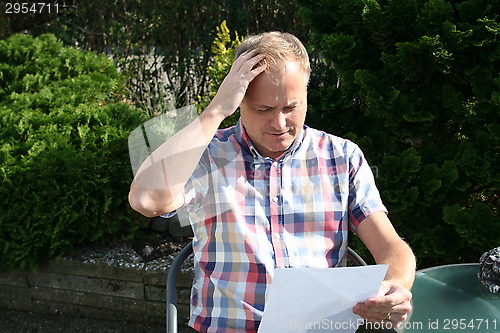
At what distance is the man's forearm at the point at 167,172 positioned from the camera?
1.91 meters

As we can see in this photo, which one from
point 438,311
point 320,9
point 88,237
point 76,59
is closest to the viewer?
point 438,311

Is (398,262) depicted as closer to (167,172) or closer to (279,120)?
(279,120)

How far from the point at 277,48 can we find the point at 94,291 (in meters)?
2.29

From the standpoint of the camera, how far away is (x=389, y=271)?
6.30ft

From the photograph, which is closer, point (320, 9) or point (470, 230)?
point (470, 230)

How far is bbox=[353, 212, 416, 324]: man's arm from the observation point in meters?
1.73

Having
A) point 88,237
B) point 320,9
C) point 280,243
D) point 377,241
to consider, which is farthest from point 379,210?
point 88,237

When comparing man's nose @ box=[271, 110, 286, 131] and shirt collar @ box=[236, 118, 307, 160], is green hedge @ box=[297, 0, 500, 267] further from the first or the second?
man's nose @ box=[271, 110, 286, 131]

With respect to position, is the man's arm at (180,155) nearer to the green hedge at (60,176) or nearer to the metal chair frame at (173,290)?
the metal chair frame at (173,290)

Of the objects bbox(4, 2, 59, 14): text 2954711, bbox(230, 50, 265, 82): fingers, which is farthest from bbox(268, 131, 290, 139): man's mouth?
bbox(4, 2, 59, 14): text 2954711

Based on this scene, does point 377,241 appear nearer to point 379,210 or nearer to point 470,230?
point 379,210

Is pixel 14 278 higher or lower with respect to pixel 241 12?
lower

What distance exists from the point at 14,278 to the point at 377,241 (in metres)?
2.65

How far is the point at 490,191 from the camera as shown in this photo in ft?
9.84
